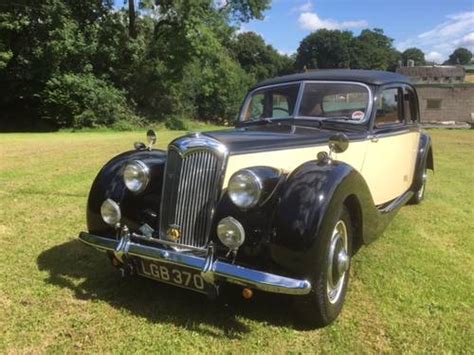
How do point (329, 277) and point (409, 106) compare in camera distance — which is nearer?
point (329, 277)

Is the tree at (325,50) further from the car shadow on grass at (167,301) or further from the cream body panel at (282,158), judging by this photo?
the car shadow on grass at (167,301)

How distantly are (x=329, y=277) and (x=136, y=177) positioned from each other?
1684 mm

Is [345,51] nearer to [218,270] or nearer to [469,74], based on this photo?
[469,74]

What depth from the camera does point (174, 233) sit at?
3.64m

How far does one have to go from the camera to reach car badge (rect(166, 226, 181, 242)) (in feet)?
11.9

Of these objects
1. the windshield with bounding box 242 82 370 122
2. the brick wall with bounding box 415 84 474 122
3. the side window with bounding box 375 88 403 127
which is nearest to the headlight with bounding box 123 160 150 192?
the windshield with bounding box 242 82 370 122

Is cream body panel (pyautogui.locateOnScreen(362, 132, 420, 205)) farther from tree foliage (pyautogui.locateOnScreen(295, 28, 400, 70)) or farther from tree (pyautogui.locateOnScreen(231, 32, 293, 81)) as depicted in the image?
tree foliage (pyautogui.locateOnScreen(295, 28, 400, 70))

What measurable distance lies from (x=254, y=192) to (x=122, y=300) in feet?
4.69

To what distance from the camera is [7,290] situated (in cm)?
399

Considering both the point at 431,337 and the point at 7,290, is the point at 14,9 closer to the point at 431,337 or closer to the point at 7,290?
the point at 7,290

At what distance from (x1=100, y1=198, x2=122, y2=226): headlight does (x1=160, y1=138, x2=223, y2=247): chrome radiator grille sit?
0.40 meters

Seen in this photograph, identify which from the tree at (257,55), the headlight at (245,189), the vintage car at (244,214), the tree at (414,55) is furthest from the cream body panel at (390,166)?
the tree at (414,55)

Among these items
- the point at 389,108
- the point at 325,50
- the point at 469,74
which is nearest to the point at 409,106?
the point at 389,108

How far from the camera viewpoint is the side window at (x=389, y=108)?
5.18 meters
